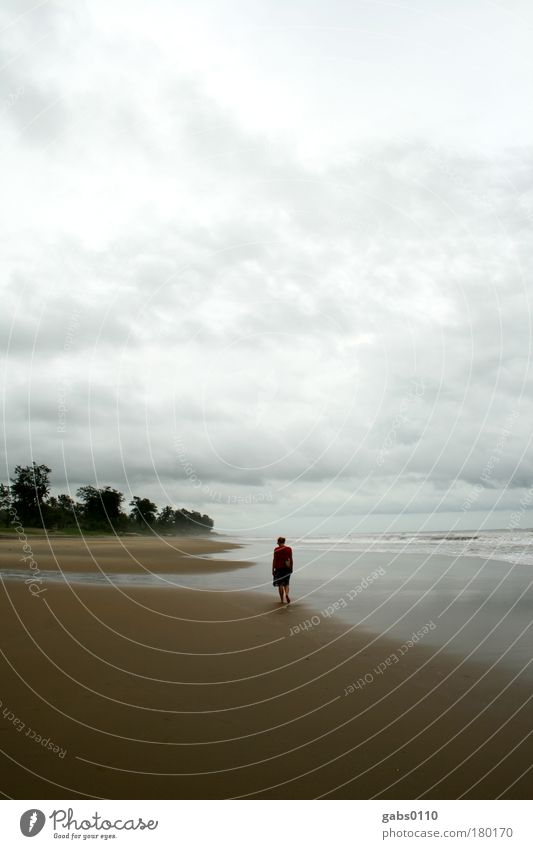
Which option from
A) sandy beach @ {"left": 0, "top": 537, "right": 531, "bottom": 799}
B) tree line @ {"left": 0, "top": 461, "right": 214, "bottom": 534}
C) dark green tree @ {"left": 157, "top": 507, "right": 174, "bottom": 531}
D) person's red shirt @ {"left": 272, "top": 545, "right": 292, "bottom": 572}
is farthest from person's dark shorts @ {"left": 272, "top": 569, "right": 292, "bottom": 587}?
dark green tree @ {"left": 157, "top": 507, "right": 174, "bottom": 531}

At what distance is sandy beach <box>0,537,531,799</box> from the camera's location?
204 inches

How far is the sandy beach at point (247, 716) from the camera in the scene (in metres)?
5.18

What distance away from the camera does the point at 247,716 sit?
6699 millimetres

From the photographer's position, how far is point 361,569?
87.4 feet

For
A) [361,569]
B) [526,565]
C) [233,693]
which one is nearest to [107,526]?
[361,569]

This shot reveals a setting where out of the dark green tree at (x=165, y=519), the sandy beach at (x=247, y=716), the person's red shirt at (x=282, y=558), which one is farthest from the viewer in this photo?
the dark green tree at (x=165, y=519)

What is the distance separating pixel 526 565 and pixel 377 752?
22360mm

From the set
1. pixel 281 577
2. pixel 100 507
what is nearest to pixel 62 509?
pixel 100 507

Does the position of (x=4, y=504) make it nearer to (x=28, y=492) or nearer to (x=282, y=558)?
(x=28, y=492)

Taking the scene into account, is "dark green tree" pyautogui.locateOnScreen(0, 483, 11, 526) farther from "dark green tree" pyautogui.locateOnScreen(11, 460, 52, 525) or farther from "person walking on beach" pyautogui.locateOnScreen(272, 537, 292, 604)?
"person walking on beach" pyautogui.locateOnScreen(272, 537, 292, 604)

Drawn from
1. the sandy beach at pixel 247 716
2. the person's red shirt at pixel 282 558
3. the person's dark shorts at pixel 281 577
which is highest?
the person's red shirt at pixel 282 558

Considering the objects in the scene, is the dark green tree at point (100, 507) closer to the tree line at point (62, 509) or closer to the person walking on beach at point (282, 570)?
the tree line at point (62, 509)

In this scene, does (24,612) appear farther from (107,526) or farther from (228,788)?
(107,526)

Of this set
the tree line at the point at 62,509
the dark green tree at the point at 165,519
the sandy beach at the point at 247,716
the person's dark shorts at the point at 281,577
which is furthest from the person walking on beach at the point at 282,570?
the dark green tree at the point at 165,519
